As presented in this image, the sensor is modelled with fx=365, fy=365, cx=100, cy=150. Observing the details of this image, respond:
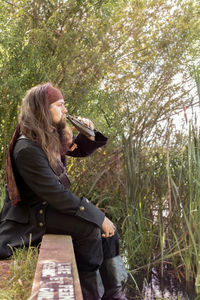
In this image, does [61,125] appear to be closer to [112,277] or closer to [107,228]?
[107,228]

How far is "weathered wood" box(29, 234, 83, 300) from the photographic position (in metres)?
1.23

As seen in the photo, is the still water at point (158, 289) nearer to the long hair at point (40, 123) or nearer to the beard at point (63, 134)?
the beard at point (63, 134)

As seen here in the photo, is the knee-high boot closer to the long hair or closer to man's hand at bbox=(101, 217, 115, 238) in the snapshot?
man's hand at bbox=(101, 217, 115, 238)

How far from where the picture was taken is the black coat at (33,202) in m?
1.82

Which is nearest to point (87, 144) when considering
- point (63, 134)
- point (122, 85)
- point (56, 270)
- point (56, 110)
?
point (63, 134)

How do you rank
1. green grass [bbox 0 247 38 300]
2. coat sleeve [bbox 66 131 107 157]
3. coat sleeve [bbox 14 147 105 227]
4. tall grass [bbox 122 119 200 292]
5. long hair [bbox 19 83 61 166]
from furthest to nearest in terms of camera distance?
tall grass [bbox 122 119 200 292] < coat sleeve [bbox 66 131 107 157] < long hair [bbox 19 83 61 166] < coat sleeve [bbox 14 147 105 227] < green grass [bbox 0 247 38 300]

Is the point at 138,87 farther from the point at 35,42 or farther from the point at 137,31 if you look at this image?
the point at 35,42

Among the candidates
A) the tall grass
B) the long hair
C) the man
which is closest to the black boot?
the man

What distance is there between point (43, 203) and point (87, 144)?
69 cm

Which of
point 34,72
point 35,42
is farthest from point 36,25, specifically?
point 34,72

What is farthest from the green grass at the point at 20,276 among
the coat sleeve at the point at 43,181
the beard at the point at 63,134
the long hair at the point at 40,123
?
the beard at the point at 63,134

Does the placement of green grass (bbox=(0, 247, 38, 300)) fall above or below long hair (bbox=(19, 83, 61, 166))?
below

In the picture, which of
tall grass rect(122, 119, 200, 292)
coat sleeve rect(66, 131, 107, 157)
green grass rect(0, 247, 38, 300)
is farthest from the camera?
tall grass rect(122, 119, 200, 292)

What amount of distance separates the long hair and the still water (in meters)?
1.28
